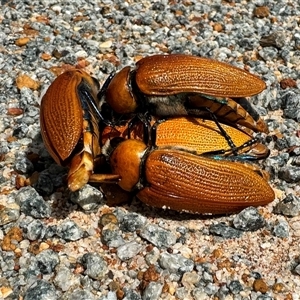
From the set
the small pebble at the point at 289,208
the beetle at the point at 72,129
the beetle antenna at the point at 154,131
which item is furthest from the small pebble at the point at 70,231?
the small pebble at the point at 289,208

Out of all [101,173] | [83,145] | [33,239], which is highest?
[83,145]

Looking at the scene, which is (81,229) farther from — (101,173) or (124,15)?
(124,15)

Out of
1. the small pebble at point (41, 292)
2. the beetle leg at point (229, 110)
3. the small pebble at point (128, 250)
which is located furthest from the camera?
the beetle leg at point (229, 110)

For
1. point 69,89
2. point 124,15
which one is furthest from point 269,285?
point 124,15

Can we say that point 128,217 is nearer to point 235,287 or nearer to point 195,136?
point 195,136

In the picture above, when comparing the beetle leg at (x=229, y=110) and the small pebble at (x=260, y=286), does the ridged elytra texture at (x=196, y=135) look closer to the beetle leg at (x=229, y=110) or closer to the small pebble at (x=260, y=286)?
the beetle leg at (x=229, y=110)

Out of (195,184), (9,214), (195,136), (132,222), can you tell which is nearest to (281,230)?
(195,184)
